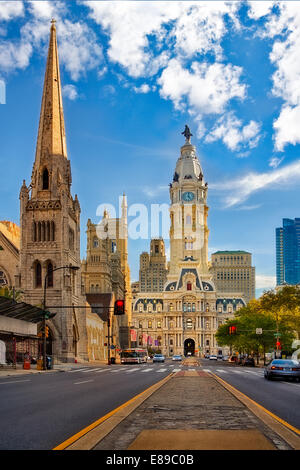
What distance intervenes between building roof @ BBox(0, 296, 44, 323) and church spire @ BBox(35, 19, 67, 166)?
1177 inches

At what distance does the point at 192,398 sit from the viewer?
661 inches

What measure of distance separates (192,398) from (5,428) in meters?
7.63

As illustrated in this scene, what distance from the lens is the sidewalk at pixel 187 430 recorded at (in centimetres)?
839

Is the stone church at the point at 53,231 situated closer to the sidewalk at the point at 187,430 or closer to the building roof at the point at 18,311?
the building roof at the point at 18,311

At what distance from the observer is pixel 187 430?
9781 millimetres

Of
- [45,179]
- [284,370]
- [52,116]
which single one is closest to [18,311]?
[284,370]

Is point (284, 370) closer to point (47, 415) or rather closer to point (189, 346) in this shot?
point (47, 415)

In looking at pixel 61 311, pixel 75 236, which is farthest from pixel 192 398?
pixel 75 236

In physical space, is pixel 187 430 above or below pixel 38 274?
below

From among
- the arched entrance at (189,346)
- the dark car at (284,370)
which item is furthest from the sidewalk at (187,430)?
the arched entrance at (189,346)

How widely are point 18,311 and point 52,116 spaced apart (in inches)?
1457

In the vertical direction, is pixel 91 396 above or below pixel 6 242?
below
